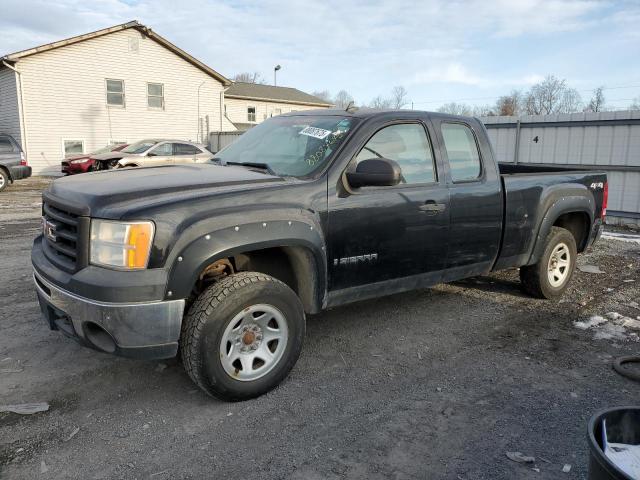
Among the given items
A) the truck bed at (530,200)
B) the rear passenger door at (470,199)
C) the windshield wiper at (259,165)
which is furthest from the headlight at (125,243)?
the truck bed at (530,200)

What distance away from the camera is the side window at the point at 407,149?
4.12 metres

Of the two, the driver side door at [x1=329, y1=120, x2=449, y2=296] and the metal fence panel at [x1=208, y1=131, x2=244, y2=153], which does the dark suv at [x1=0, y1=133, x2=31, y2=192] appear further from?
the driver side door at [x1=329, y1=120, x2=449, y2=296]

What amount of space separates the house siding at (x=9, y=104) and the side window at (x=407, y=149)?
20.8 metres

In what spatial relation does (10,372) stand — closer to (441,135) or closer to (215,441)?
(215,441)

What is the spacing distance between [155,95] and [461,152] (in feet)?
71.6

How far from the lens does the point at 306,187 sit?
11.8 ft

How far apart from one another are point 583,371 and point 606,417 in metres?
2.03

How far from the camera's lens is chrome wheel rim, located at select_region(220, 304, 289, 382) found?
328 centimetres

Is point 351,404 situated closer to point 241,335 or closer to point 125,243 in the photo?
point 241,335

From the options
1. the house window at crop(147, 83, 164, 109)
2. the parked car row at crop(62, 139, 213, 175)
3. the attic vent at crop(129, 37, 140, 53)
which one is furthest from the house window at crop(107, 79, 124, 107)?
the parked car row at crop(62, 139, 213, 175)

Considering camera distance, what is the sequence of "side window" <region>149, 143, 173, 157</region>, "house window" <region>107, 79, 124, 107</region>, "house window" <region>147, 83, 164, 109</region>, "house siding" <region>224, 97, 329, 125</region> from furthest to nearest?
"house siding" <region>224, 97, 329, 125</region> < "house window" <region>147, 83, 164, 109</region> < "house window" <region>107, 79, 124, 107</region> < "side window" <region>149, 143, 173, 157</region>

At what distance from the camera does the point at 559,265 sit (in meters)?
5.73

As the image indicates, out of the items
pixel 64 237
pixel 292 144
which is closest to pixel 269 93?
pixel 292 144

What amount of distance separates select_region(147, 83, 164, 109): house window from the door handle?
22.0m
